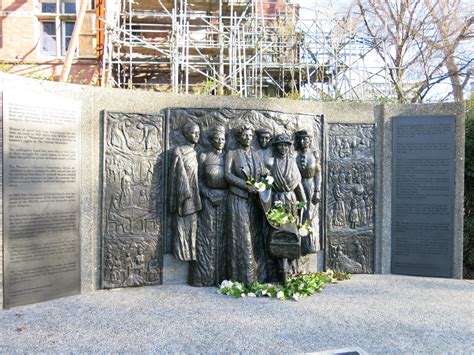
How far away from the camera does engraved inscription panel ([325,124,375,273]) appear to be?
6723 mm

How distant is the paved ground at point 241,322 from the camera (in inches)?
156

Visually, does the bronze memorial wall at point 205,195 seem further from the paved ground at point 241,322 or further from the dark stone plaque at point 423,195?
the dark stone plaque at point 423,195

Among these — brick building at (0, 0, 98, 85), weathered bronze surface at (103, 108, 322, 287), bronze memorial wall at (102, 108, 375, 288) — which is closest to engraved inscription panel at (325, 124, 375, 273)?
bronze memorial wall at (102, 108, 375, 288)

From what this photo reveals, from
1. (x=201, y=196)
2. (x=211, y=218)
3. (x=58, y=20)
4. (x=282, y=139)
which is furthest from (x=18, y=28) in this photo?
(x=282, y=139)

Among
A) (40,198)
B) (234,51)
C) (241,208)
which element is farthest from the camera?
(234,51)

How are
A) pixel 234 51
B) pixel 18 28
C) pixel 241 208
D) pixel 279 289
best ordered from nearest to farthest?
pixel 279 289
pixel 241 208
pixel 234 51
pixel 18 28

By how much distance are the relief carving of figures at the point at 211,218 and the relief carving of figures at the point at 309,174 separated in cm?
122

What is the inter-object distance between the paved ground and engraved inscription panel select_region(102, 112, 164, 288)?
0.33 metres

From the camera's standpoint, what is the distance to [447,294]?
5.73 m

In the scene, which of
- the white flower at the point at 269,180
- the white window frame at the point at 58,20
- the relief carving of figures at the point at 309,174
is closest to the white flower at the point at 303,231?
the relief carving of figures at the point at 309,174

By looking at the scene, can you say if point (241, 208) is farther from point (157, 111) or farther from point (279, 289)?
point (157, 111)

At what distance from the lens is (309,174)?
6262 mm

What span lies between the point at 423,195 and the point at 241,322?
13.0ft

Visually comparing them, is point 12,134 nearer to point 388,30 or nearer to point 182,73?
point 182,73
